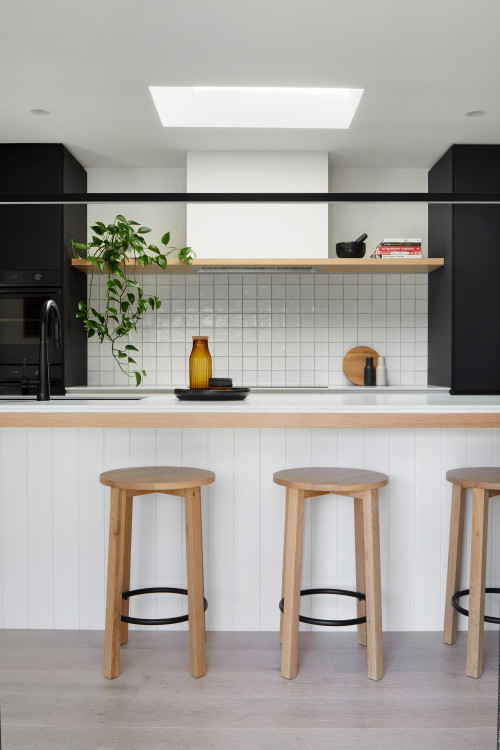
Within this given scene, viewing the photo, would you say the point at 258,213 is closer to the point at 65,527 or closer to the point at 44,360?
the point at 44,360

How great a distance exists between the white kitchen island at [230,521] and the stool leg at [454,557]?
0.09 metres

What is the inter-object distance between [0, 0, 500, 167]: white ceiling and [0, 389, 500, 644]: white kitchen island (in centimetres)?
157

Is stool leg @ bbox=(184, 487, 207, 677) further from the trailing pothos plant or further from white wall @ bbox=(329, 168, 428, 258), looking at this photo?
white wall @ bbox=(329, 168, 428, 258)

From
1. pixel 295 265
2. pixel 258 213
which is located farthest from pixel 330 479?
pixel 258 213

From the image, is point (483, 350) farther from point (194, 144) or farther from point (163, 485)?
point (163, 485)

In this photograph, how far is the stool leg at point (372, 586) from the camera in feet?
7.02

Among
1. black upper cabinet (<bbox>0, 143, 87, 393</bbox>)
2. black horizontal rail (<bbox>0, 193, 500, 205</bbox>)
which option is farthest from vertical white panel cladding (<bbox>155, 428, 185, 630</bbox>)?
black upper cabinet (<bbox>0, 143, 87, 393</bbox>)

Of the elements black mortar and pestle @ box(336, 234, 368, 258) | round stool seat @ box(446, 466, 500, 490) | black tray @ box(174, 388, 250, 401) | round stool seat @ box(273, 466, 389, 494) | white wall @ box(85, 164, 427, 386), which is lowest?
round stool seat @ box(446, 466, 500, 490)

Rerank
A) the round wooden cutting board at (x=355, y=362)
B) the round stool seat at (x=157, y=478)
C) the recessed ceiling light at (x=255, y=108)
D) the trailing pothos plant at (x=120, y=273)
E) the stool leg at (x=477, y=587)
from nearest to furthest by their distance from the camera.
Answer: the round stool seat at (x=157, y=478)
the stool leg at (x=477, y=587)
the recessed ceiling light at (x=255, y=108)
the trailing pothos plant at (x=120, y=273)
the round wooden cutting board at (x=355, y=362)

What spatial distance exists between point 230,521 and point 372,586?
62cm

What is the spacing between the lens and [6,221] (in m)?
4.24

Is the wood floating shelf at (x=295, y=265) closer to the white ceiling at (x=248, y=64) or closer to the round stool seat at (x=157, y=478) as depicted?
the white ceiling at (x=248, y=64)

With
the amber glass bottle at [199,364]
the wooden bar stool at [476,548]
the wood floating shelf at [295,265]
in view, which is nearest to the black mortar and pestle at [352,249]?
the wood floating shelf at [295,265]

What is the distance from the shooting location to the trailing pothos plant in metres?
4.12
